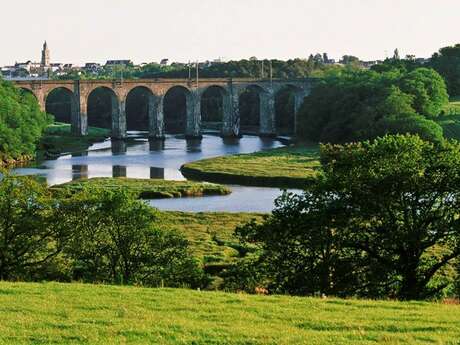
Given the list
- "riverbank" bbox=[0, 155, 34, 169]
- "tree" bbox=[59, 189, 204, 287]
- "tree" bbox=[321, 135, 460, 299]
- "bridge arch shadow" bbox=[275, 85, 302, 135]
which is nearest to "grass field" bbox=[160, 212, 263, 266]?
"tree" bbox=[59, 189, 204, 287]

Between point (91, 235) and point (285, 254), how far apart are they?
8.23 metres

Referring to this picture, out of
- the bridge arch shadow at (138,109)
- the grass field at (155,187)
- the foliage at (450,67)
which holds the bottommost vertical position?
the grass field at (155,187)

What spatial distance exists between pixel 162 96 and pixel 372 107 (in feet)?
178

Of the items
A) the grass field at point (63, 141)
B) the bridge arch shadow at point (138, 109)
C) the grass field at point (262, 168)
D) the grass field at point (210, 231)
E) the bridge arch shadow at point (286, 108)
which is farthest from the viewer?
the bridge arch shadow at point (138, 109)

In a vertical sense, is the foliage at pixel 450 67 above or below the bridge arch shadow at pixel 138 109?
above

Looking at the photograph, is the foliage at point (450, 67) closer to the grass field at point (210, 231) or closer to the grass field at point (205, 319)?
the grass field at point (210, 231)

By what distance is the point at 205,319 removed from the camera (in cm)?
1886

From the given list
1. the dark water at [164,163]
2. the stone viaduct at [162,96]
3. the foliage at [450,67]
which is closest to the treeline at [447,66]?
the foliage at [450,67]

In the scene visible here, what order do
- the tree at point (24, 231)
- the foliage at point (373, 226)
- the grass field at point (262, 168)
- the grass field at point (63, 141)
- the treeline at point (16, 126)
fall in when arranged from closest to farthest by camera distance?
the foliage at point (373, 226)
the tree at point (24, 231)
the grass field at point (262, 168)
the treeline at point (16, 126)
the grass field at point (63, 141)

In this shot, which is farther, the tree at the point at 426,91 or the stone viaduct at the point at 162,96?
the stone viaduct at the point at 162,96

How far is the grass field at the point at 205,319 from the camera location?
16.8m

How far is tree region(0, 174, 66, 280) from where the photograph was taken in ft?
99.5

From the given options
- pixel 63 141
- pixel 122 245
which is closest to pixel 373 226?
pixel 122 245

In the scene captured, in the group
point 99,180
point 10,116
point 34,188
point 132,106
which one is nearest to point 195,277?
point 34,188
